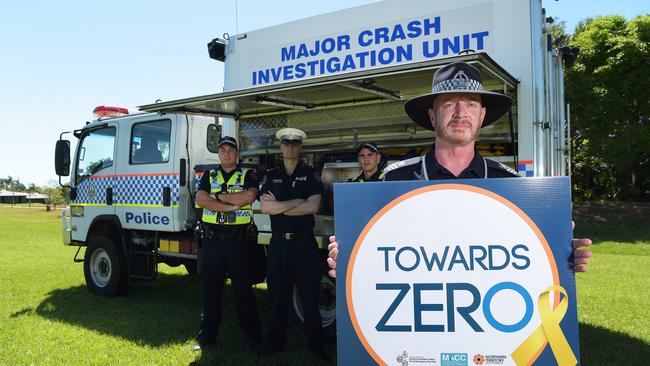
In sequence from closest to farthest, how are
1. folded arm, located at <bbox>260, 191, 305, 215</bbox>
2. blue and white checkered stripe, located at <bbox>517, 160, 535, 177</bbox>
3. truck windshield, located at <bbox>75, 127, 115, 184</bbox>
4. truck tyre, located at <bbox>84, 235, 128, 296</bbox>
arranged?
blue and white checkered stripe, located at <bbox>517, 160, 535, 177</bbox>
folded arm, located at <bbox>260, 191, 305, 215</bbox>
truck tyre, located at <bbox>84, 235, 128, 296</bbox>
truck windshield, located at <bbox>75, 127, 115, 184</bbox>

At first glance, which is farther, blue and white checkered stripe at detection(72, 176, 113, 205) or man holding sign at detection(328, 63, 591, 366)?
blue and white checkered stripe at detection(72, 176, 113, 205)

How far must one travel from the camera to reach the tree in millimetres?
17484

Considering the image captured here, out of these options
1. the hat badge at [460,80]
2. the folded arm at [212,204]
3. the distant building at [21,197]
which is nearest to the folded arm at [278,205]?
the folded arm at [212,204]

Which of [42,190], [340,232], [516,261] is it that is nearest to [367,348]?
[340,232]

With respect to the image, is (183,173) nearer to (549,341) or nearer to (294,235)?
(294,235)

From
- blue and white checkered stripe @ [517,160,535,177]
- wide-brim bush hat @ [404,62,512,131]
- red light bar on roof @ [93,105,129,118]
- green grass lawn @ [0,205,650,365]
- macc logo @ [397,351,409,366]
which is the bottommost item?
green grass lawn @ [0,205,650,365]

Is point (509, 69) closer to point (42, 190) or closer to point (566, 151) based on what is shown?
point (566, 151)

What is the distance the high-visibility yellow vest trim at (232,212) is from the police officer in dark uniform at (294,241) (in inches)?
11.7

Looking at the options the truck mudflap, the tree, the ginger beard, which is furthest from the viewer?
the tree

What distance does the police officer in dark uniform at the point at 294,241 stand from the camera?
4375 millimetres

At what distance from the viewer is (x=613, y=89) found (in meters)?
17.7

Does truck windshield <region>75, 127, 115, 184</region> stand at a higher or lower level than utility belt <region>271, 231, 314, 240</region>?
higher

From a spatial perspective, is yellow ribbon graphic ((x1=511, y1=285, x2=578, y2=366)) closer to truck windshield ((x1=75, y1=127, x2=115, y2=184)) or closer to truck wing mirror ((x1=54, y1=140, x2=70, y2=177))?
truck windshield ((x1=75, y1=127, x2=115, y2=184))

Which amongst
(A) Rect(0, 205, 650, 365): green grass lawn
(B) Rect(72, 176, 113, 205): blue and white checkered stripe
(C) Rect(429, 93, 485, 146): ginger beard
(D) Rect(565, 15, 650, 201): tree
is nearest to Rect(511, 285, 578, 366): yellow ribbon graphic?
(C) Rect(429, 93, 485, 146): ginger beard
